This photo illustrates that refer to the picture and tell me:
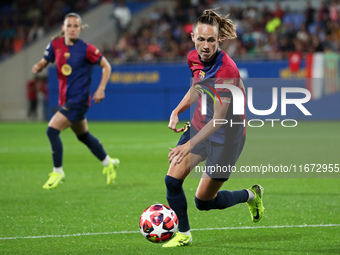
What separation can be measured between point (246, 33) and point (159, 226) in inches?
948

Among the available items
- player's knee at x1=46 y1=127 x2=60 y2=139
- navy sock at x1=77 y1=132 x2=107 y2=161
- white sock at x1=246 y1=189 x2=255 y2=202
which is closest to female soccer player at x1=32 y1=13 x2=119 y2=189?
navy sock at x1=77 y1=132 x2=107 y2=161

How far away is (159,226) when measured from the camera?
560cm

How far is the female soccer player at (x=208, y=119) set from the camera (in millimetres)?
5535

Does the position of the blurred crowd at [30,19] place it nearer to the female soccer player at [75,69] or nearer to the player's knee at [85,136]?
the female soccer player at [75,69]

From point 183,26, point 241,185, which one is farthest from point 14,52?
point 241,185

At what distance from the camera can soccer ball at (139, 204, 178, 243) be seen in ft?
→ 18.4

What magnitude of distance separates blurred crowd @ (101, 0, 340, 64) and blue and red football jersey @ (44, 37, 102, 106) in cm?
1749

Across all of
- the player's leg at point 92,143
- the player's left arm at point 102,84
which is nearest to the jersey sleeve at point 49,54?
the player's left arm at point 102,84

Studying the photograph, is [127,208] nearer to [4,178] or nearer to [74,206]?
[74,206]

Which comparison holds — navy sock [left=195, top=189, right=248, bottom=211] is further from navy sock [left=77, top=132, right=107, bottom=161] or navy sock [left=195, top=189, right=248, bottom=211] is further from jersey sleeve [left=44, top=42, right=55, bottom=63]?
jersey sleeve [left=44, top=42, right=55, bottom=63]

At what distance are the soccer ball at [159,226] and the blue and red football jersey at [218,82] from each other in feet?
2.59

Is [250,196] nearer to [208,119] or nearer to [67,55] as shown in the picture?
[208,119]

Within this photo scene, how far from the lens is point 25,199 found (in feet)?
28.8

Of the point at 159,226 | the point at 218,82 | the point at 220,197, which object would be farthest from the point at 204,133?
the point at 220,197
